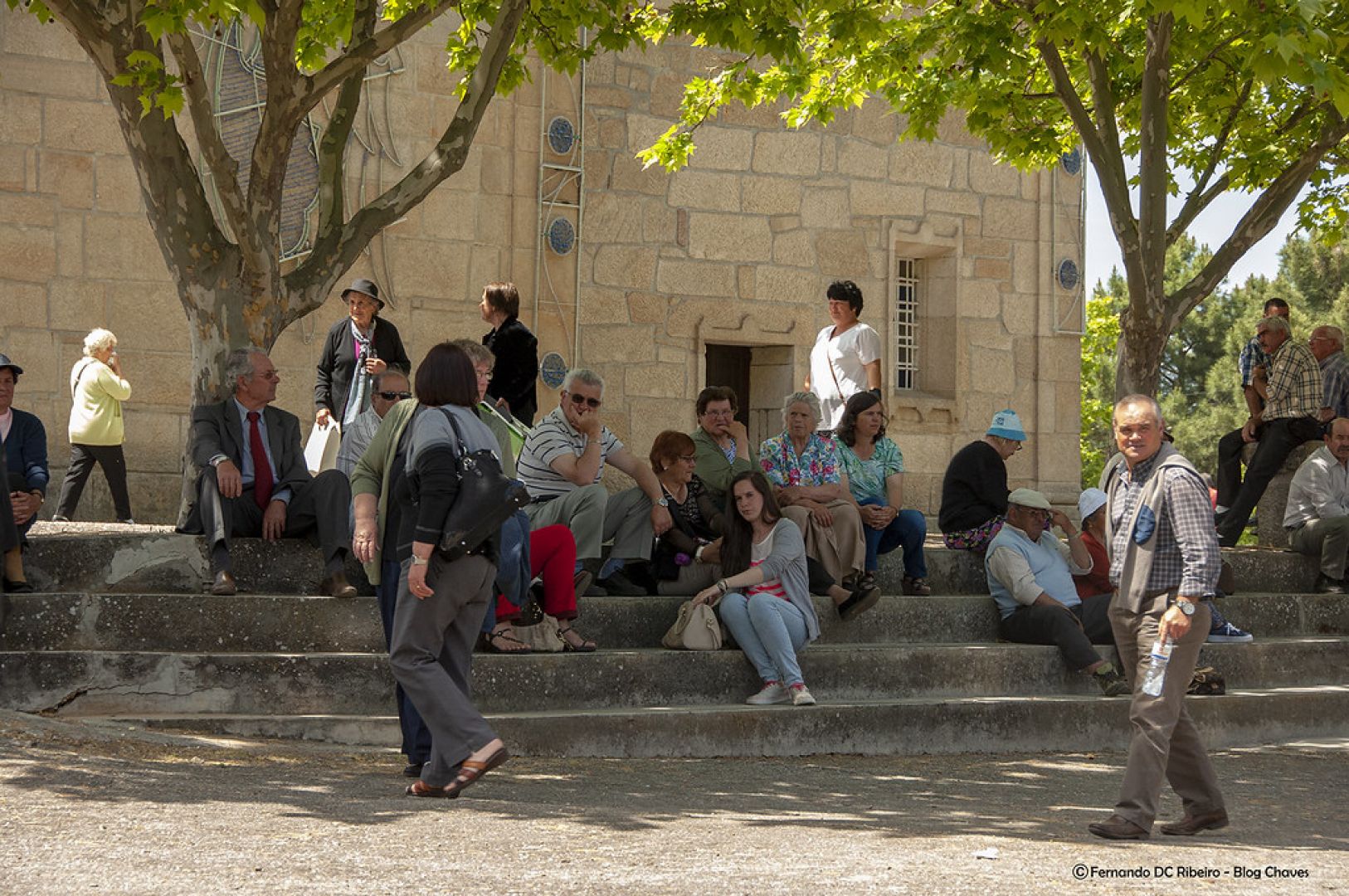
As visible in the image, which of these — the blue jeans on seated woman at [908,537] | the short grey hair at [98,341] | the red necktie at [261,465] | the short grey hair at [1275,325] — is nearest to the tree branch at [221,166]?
the red necktie at [261,465]

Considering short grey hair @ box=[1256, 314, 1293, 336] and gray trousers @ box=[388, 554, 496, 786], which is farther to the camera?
short grey hair @ box=[1256, 314, 1293, 336]

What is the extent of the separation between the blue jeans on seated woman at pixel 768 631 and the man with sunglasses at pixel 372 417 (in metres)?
2.18

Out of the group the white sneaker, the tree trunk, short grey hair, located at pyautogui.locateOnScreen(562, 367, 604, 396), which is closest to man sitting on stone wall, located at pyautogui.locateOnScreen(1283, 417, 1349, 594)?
the tree trunk

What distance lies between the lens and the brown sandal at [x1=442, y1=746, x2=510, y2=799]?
670 cm

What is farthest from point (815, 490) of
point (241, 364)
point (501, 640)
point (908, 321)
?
point (908, 321)

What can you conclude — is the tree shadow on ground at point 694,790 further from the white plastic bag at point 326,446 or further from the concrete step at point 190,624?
the white plastic bag at point 326,446

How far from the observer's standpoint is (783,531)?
9625mm

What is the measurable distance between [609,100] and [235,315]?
7.39 meters

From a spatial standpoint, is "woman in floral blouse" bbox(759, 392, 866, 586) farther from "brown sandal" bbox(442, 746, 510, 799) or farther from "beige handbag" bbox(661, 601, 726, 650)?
"brown sandal" bbox(442, 746, 510, 799)

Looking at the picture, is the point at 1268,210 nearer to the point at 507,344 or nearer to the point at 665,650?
the point at 507,344

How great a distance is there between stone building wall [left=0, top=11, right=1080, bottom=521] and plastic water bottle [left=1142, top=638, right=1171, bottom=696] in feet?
32.4

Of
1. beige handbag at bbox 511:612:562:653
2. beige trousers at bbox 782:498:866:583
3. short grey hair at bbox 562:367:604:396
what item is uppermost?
short grey hair at bbox 562:367:604:396

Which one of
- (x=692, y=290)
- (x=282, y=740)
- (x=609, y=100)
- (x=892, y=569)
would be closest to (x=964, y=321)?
(x=692, y=290)

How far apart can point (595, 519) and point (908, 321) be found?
→ 32.9ft
